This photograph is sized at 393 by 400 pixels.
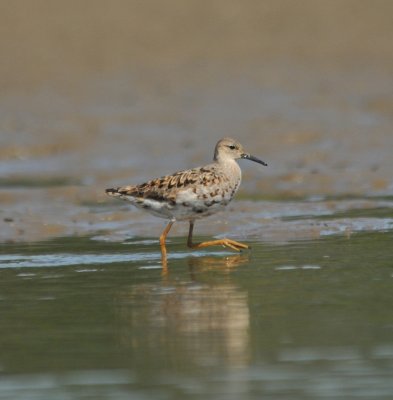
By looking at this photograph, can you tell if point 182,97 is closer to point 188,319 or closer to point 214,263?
point 214,263

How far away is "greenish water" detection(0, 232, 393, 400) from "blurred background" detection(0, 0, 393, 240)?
3071 mm

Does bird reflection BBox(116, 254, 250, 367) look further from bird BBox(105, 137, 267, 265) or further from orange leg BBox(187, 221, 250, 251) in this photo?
bird BBox(105, 137, 267, 265)

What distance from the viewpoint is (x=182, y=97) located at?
24.6 m

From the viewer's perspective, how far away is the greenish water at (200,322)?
8.09 meters

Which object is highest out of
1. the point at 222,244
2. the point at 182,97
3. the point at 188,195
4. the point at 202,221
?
the point at 182,97

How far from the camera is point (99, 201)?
58.2 feet

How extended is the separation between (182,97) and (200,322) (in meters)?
15.0

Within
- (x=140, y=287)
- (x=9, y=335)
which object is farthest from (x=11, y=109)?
(x=9, y=335)

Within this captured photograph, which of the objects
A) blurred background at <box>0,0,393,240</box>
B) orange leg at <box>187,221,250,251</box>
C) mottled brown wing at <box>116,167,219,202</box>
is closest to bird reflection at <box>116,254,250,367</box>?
orange leg at <box>187,221,250,251</box>

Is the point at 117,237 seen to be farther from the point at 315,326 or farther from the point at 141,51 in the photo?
the point at 141,51

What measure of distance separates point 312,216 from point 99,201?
11.3 feet

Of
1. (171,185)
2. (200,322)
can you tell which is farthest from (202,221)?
(200,322)

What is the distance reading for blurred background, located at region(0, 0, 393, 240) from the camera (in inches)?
734

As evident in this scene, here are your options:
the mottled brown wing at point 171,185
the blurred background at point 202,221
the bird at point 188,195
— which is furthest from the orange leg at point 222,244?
the mottled brown wing at point 171,185
